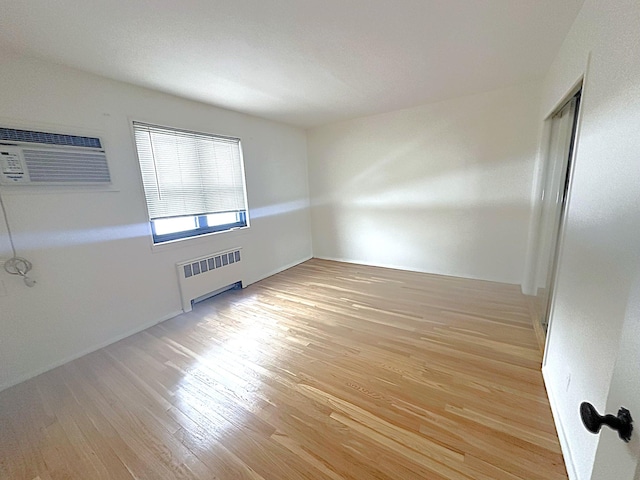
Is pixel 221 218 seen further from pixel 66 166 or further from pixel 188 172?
pixel 66 166

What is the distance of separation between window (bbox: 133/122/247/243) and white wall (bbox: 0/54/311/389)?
0.12m

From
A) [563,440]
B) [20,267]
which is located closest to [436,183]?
[563,440]

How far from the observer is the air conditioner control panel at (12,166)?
75.1 inches

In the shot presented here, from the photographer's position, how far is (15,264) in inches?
79.0

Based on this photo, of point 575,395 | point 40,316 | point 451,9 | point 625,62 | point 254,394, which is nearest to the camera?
point 625,62

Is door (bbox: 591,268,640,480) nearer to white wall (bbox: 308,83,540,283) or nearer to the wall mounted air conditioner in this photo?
the wall mounted air conditioner

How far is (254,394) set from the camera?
182 cm

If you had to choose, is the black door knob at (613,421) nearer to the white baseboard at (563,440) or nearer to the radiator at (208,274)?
the white baseboard at (563,440)

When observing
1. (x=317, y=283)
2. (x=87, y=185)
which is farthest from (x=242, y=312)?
(x=87, y=185)

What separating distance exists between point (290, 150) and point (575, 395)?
4.50m

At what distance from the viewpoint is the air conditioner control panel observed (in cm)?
191

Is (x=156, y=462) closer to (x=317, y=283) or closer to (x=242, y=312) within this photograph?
(x=242, y=312)

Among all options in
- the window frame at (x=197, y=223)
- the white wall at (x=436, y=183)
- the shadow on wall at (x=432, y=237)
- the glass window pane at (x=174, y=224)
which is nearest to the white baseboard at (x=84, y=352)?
the window frame at (x=197, y=223)

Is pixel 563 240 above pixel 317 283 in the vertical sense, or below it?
above
